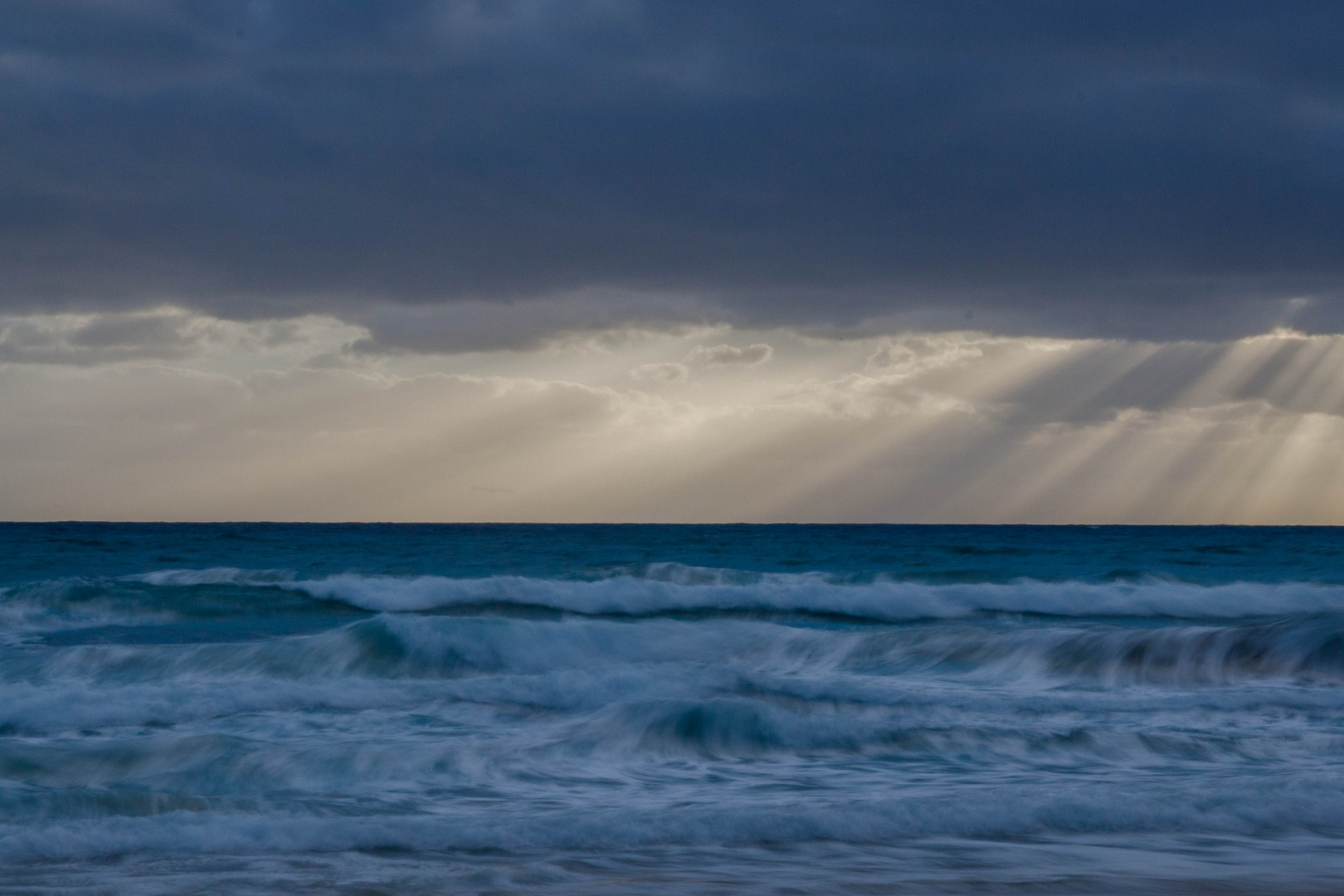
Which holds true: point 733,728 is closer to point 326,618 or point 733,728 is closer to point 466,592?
point 326,618

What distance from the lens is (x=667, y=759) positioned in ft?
34.0

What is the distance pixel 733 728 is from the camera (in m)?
11.0

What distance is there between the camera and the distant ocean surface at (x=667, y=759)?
270 inches

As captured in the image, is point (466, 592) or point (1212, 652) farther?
point (466, 592)

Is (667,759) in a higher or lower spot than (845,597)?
lower

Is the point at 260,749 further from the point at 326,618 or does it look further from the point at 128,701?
the point at 326,618

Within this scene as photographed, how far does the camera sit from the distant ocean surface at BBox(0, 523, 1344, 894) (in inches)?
270

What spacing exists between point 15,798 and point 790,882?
5.52 meters

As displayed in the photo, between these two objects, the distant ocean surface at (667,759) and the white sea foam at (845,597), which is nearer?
the distant ocean surface at (667,759)

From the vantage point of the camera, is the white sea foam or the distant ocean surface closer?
the distant ocean surface

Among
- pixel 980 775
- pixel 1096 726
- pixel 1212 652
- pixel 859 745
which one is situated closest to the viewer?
pixel 980 775

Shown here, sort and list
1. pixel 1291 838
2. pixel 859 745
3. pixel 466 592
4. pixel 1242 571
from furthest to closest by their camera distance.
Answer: pixel 1242 571 → pixel 466 592 → pixel 859 745 → pixel 1291 838

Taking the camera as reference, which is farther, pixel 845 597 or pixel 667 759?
pixel 845 597

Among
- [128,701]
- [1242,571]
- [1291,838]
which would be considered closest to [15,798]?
[128,701]
